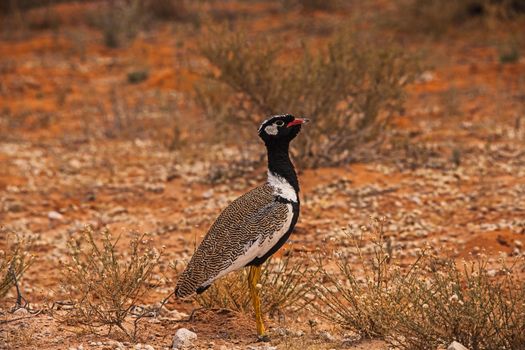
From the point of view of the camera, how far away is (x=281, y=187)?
193 inches

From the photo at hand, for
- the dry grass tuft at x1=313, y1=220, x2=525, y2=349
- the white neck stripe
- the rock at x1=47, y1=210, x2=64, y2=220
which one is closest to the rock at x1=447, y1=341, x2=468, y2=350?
the dry grass tuft at x1=313, y1=220, x2=525, y2=349

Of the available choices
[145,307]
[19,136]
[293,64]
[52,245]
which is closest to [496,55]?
[293,64]

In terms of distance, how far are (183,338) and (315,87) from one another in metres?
4.58

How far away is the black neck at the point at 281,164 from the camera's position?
16.3 feet

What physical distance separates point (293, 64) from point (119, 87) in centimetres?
633

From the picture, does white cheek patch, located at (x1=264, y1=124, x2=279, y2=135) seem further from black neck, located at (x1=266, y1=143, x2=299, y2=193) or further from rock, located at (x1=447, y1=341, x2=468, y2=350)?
rock, located at (x1=447, y1=341, x2=468, y2=350)

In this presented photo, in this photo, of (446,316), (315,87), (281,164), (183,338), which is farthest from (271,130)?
(315,87)

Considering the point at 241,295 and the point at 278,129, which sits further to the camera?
the point at 241,295

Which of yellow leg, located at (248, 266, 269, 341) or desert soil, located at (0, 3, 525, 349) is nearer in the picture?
yellow leg, located at (248, 266, 269, 341)

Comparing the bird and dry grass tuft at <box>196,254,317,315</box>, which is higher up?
the bird

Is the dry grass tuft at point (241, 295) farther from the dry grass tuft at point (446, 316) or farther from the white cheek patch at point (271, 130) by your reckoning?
the white cheek patch at point (271, 130)

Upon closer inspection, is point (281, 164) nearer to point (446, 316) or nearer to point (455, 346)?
point (446, 316)

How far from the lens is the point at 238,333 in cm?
498

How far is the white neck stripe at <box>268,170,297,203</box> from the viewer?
15.9 ft
